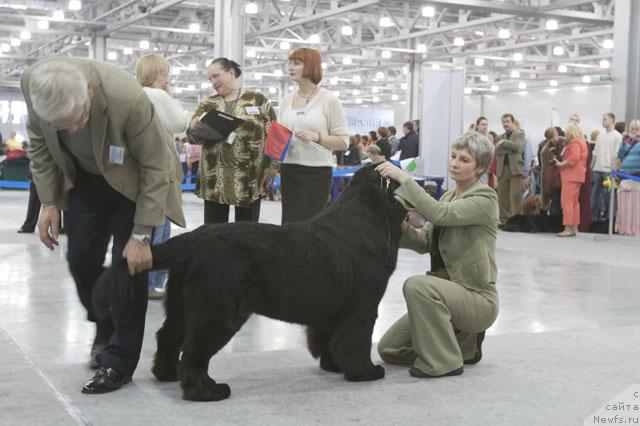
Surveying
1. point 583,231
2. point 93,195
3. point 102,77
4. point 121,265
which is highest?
point 102,77

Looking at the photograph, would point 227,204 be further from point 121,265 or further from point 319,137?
point 121,265

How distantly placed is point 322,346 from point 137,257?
965 millimetres

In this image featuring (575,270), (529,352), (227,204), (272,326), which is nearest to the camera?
(529,352)

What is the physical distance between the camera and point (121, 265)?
8.86 feet

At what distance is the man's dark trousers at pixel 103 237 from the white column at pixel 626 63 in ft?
33.9

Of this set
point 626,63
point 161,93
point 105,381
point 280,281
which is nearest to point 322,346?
point 280,281

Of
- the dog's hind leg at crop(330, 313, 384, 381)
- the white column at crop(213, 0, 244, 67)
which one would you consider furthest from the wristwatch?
the white column at crop(213, 0, 244, 67)

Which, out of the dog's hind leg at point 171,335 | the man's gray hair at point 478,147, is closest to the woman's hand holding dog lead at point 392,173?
the man's gray hair at point 478,147

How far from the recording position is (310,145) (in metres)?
4.58

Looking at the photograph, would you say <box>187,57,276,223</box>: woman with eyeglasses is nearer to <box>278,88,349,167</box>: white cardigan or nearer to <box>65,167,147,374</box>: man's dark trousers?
<box>278,88,349,167</box>: white cardigan

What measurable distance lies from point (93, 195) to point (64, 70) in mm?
602

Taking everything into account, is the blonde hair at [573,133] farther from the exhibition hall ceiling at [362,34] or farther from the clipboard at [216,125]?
the clipboard at [216,125]

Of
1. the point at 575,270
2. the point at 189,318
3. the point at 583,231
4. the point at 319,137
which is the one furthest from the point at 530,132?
the point at 189,318

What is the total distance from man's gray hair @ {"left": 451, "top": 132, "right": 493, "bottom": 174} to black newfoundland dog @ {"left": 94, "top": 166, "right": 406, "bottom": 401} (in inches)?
15.4
